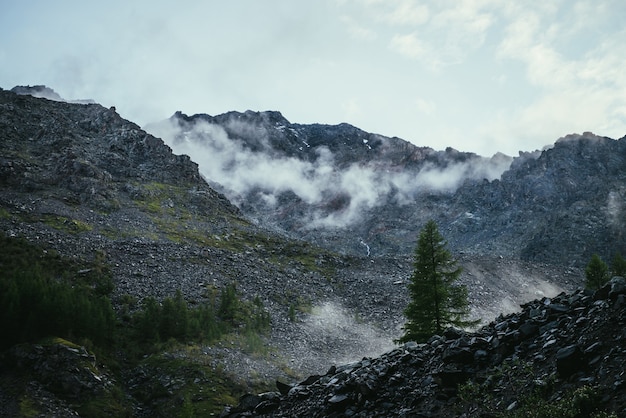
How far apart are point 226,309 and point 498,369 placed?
6142 cm

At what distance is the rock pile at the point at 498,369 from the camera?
16.3 metres

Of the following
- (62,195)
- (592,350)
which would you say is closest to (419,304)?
(592,350)

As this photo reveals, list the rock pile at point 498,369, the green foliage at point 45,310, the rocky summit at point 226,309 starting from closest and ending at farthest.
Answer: the rock pile at point 498,369 → the rocky summit at point 226,309 → the green foliage at point 45,310

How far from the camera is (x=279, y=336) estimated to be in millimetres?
74125

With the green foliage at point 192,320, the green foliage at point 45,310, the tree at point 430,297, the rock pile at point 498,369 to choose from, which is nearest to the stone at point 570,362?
the rock pile at point 498,369

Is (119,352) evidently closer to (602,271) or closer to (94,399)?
(94,399)

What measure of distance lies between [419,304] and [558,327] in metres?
25.1

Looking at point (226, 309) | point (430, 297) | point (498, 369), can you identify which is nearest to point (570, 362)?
point (498, 369)

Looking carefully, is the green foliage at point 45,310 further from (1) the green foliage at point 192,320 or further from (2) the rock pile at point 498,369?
(2) the rock pile at point 498,369

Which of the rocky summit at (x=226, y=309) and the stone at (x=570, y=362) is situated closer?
the stone at (x=570, y=362)

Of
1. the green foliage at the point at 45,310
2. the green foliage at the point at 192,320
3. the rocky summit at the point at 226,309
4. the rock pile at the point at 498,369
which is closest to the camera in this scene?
the rock pile at the point at 498,369

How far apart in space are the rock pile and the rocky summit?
0.29 ft

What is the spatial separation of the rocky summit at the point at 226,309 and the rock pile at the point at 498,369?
90 millimetres

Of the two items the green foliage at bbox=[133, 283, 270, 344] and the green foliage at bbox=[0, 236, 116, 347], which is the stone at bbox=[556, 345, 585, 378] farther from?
the green foliage at bbox=[133, 283, 270, 344]
